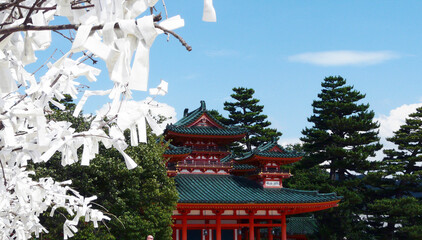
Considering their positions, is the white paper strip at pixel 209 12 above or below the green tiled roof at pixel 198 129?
below

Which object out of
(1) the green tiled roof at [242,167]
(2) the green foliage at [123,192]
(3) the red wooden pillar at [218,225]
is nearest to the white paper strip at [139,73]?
(2) the green foliage at [123,192]

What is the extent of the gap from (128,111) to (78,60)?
0.55m

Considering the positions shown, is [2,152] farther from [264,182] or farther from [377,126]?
[377,126]

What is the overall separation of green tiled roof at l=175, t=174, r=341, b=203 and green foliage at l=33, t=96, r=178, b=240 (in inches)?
90.7

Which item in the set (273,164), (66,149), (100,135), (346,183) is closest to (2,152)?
(66,149)

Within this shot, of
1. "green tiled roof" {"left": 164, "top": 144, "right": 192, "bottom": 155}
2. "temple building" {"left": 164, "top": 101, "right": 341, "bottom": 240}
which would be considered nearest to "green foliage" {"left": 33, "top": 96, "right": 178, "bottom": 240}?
"temple building" {"left": 164, "top": 101, "right": 341, "bottom": 240}

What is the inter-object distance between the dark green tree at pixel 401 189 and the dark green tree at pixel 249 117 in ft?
25.7

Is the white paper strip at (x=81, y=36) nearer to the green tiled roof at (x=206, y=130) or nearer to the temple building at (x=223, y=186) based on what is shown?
the temple building at (x=223, y=186)

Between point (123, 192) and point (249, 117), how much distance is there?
18527 mm

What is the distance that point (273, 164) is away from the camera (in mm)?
20500

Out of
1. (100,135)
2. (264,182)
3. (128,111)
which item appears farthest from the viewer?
(264,182)

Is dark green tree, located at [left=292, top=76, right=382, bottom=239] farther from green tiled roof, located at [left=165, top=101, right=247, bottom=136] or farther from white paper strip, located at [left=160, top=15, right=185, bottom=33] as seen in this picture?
white paper strip, located at [left=160, top=15, right=185, bottom=33]

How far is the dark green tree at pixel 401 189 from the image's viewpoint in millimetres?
23323

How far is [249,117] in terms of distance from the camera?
31.9 meters
